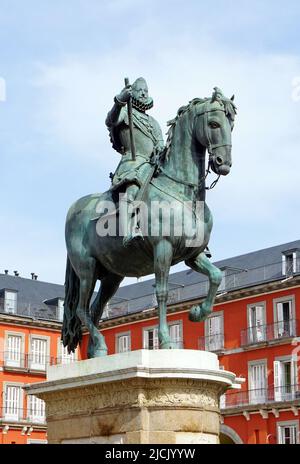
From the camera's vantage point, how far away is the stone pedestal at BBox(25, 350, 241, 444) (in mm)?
10695

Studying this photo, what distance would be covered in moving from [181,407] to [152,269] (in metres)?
1.91

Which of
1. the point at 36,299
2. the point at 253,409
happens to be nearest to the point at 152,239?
the point at 253,409

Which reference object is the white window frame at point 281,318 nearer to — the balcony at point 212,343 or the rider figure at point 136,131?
the balcony at point 212,343

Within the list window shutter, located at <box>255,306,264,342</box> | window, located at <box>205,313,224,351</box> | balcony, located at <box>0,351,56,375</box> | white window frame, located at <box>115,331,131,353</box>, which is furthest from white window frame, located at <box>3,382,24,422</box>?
window shutter, located at <box>255,306,264,342</box>

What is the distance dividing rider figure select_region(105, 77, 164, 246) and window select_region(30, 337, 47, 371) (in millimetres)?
45179

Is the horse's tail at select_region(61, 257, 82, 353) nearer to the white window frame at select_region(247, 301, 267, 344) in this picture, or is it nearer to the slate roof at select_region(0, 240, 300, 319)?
the white window frame at select_region(247, 301, 267, 344)

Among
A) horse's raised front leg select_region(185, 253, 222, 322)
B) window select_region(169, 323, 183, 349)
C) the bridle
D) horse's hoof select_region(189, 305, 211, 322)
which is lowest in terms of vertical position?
horse's hoof select_region(189, 305, 211, 322)

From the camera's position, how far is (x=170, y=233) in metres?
11.2

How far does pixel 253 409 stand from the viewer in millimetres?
47156

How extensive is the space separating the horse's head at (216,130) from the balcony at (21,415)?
4568 cm

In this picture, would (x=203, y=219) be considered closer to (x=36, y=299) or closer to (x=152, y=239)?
(x=152, y=239)

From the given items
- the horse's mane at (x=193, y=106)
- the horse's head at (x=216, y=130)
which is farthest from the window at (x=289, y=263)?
the horse's head at (x=216, y=130)

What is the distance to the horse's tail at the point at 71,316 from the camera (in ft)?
41.8

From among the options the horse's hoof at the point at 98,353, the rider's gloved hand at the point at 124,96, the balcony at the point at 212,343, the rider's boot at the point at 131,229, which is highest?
the balcony at the point at 212,343
